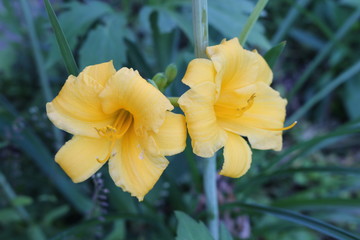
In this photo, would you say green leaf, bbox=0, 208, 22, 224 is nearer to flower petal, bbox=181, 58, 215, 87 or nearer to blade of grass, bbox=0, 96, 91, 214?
blade of grass, bbox=0, 96, 91, 214

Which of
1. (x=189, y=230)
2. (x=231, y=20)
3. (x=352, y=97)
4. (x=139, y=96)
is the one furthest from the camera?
(x=352, y=97)

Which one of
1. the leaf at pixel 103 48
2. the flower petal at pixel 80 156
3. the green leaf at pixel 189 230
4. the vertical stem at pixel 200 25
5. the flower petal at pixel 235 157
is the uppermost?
the vertical stem at pixel 200 25

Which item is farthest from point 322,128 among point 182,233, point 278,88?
point 182,233

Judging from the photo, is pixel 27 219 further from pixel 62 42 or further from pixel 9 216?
pixel 62 42


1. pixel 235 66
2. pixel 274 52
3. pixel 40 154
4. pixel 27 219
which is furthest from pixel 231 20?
pixel 27 219

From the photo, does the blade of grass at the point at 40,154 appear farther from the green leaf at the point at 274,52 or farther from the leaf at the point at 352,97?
the leaf at the point at 352,97

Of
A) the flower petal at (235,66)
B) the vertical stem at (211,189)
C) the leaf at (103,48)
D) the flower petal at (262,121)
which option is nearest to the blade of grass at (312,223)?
the vertical stem at (211,189)
